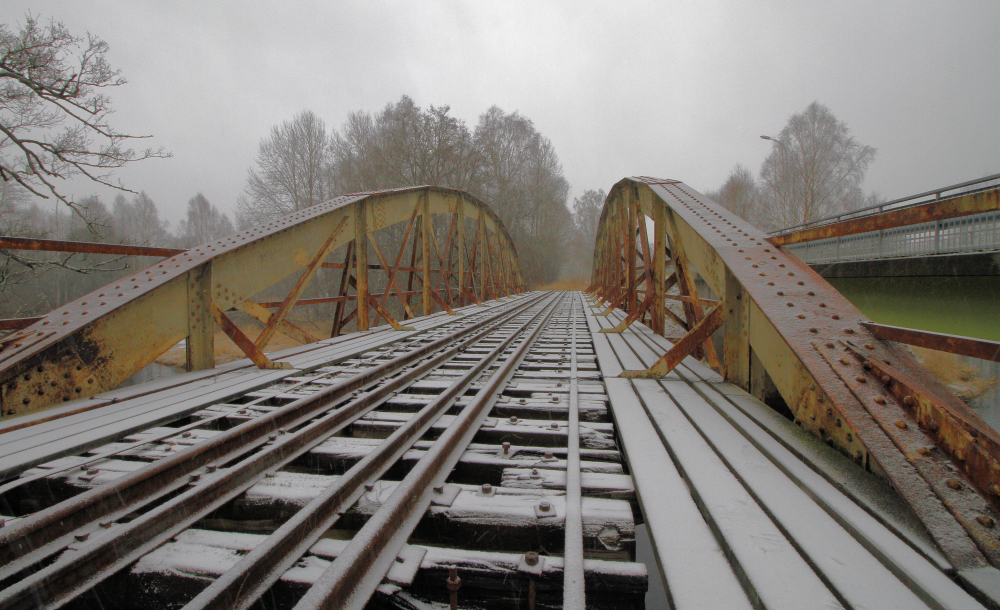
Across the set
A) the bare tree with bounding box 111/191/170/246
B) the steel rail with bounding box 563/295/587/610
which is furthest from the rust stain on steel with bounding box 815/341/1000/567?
the bare tree with bounding box 111/191/170/246

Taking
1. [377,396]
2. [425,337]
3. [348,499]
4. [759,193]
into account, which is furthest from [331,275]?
[759,193]

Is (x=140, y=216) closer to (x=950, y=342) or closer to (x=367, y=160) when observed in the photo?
(x=367, y=160)

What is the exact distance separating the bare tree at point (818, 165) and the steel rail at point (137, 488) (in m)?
33.3

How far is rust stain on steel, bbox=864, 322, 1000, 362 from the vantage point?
1.35 meters

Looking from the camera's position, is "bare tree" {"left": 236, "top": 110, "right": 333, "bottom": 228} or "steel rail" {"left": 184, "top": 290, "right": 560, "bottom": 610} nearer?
"steel rail" {"left": 184, "top": 290, "right": 560, "bottom": 610}

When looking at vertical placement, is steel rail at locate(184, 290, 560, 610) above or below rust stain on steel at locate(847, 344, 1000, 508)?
below

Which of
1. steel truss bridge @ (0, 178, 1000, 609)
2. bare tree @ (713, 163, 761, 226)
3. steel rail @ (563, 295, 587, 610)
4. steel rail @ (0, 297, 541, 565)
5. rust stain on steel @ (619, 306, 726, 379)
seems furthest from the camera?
bare tree @ (713, 163, 761, 226)

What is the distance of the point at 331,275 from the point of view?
70.7 ft

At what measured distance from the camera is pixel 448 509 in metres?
1.57

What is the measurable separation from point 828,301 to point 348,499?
249cm

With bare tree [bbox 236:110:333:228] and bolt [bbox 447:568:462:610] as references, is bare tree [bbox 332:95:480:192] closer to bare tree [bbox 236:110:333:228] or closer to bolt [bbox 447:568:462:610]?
bare tree [bbox 236:110:333:228]

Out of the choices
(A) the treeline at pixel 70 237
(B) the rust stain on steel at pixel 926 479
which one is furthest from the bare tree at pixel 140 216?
(B) the rust stain on steel at pixel 926 479

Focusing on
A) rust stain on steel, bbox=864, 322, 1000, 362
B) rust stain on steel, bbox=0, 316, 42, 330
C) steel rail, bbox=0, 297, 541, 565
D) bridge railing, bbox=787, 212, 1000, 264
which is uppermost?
bridge railing, bbox=787, 212, 1000, 264

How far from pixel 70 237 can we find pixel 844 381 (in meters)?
28.9
